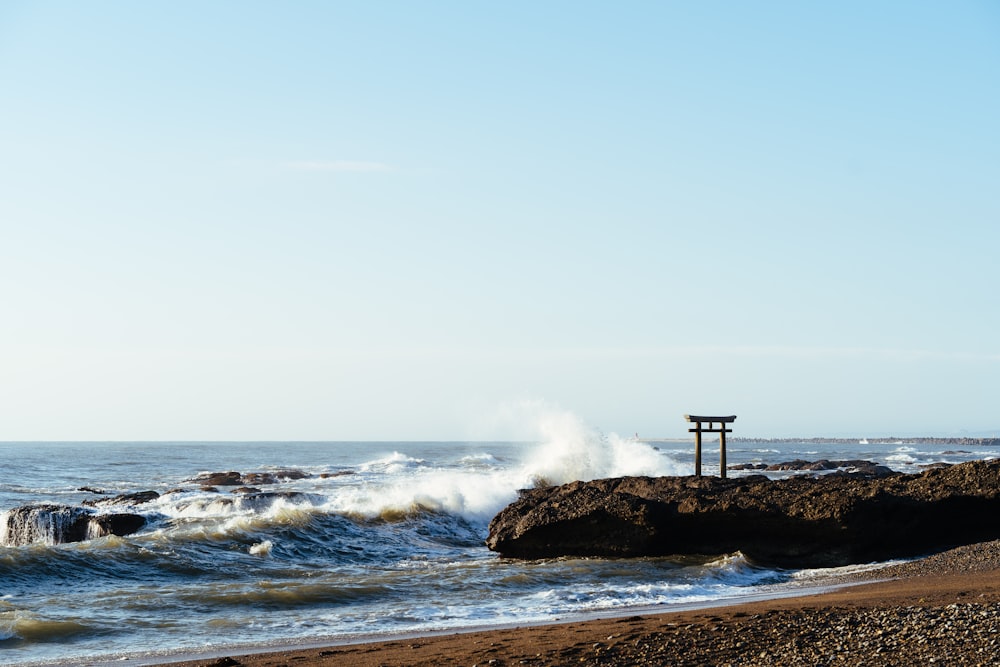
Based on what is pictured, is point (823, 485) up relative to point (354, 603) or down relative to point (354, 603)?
up

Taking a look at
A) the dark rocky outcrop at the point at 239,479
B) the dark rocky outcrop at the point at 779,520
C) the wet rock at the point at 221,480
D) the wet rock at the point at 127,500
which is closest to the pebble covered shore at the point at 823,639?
the dark rocky outcrop at the point at 779,520

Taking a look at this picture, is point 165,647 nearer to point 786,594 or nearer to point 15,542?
point 786,594

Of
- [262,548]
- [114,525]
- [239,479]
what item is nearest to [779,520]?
Result: [262,548]

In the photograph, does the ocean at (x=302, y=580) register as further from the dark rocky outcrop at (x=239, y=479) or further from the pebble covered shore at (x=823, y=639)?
the dark rocky outcrop at (x=239, y=479)

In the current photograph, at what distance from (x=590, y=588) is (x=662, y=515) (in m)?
3.40

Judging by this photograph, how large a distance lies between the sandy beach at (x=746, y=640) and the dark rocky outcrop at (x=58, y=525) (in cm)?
1188

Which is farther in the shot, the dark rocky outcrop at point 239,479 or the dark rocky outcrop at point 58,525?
the dark rocky outcrop at point 239,479

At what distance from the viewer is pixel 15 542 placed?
→ 20.0 meters

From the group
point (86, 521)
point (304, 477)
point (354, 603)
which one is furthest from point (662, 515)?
point (304, 477)

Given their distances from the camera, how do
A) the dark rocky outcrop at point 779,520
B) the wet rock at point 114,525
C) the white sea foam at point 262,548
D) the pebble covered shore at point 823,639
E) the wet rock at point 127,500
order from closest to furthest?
the pebble covered shore at point 823,639, the dark rocky outcrop at point 779,520, the white sea foam at point 262,548, the wet rock at point 114,525, the wet rock at point 127,500

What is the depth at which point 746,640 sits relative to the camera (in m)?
8.82

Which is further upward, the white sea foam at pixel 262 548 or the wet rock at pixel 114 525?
the wet rock at pixel 114 525

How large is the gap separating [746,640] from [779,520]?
26.4 ft

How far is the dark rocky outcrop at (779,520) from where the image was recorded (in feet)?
53.3
